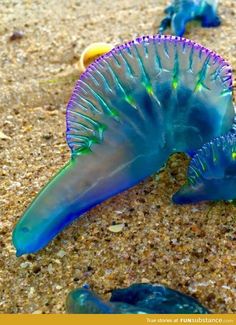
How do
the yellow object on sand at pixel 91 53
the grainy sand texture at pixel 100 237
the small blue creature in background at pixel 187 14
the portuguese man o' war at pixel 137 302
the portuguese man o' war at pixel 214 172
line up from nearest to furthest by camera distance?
the portuguese man o' war at pixel 137 302
the grainy sand texture at pixel 100 237
the portuguese man o' war at pixel 214 172
the yellow object on sand at pixel 91 53
the small blue creature in background at pixel 187 14

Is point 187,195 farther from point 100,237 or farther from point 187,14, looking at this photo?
point 187,14

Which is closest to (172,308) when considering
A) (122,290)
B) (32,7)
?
(122,290)

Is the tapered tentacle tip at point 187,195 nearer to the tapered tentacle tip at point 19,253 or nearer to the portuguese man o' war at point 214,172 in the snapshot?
the portuguese man o' war at point 214,172

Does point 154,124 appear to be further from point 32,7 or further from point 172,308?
point 32,7

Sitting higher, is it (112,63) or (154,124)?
(112,63)

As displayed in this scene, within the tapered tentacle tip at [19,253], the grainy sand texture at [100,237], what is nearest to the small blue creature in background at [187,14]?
the grainy sand texture at [100,237]

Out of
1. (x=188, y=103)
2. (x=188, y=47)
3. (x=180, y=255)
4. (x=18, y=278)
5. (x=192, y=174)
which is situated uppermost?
(x=188, y=47)
